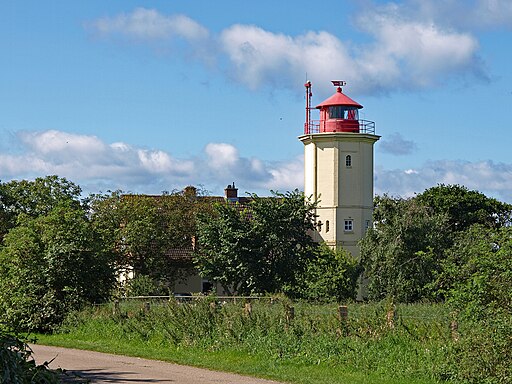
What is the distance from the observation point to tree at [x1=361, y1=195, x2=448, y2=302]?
52.2 m

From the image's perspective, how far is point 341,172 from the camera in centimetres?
6500

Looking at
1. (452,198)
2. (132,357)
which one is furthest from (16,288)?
(452,198)

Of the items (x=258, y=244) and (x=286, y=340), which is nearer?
(x=286, y=340)

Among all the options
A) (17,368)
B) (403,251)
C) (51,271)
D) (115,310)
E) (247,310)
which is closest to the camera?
(17,368)

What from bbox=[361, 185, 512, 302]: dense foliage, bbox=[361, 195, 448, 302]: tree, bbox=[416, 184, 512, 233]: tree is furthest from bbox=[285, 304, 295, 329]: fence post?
bbox=[416, 184, 512, 233]: tree

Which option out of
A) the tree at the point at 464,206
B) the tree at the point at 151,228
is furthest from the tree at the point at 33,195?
the tree at the point at 464,206

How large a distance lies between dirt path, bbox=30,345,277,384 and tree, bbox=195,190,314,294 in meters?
25.5

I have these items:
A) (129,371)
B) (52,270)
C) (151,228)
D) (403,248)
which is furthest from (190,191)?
(129,371)

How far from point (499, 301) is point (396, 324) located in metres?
3.82

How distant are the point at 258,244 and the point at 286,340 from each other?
90.1 ft

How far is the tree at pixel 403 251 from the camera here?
52.2 meters

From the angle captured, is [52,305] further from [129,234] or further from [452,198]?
[452,198]

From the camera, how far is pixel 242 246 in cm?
5006

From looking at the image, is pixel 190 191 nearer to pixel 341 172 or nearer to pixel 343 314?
pixel 341 172
